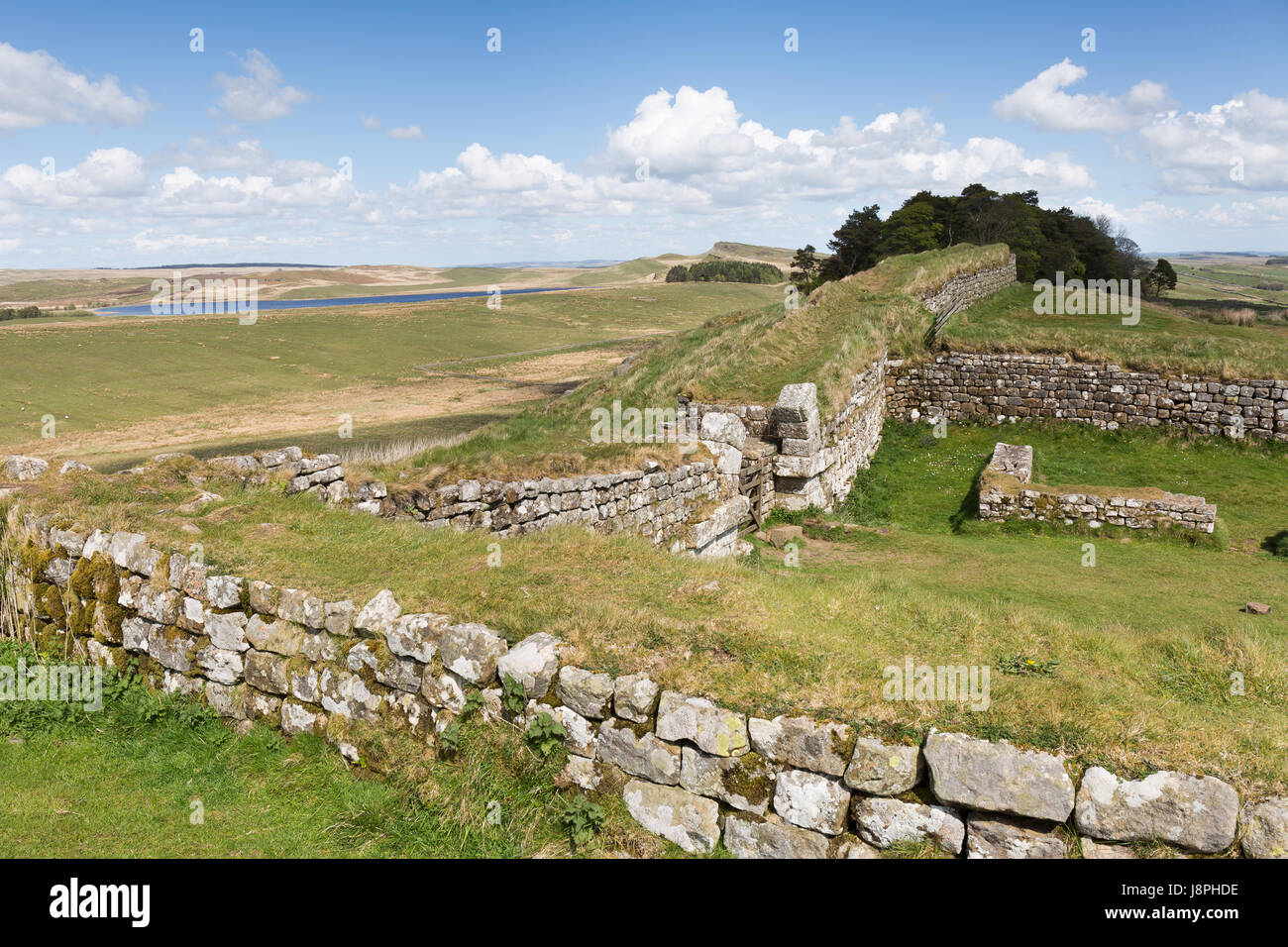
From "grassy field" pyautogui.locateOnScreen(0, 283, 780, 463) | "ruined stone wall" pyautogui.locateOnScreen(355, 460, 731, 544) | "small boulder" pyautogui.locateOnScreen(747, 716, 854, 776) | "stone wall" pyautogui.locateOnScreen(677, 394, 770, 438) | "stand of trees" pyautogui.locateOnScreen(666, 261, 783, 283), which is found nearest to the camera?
"small boulder" pyautogui.locateOnScreen(747, 716, 854, 776)

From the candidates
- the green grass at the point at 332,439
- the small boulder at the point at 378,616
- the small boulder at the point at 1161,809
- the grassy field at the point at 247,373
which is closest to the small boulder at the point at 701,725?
the small boulder at the point at 1161,809

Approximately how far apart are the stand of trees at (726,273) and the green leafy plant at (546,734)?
144 meters

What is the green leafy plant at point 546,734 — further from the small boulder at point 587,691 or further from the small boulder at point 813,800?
the small boulder at point 813,800

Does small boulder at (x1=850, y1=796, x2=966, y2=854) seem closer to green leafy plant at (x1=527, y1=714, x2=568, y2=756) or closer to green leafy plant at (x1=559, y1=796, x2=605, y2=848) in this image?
green leafy plant at (x1=559, y1=796, x2=605, y2=848)

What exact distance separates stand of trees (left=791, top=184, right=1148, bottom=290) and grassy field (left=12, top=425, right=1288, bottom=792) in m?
40.7

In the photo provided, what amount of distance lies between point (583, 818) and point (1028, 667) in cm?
325

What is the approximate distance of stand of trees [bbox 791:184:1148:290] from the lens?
48.2 metres

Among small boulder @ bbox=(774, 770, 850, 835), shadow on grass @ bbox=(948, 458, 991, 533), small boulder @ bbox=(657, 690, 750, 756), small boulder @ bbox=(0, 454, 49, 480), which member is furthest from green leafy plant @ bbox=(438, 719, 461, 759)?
shadow on grass @ bbox=(948, 458, 991, 533)

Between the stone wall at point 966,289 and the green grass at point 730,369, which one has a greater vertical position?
the stone wall at point 966,289

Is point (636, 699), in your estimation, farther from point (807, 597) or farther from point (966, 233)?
point (966, 233)

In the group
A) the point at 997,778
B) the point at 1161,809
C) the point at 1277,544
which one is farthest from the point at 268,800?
the point at 1277,544

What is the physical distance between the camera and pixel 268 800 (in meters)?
5.64

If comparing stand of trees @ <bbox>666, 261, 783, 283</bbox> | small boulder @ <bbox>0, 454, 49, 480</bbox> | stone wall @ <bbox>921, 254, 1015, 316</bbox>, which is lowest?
small boulder @ <bbox>0, 454, 49, 480</bbox>

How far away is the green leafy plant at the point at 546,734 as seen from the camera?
17.4 ft
